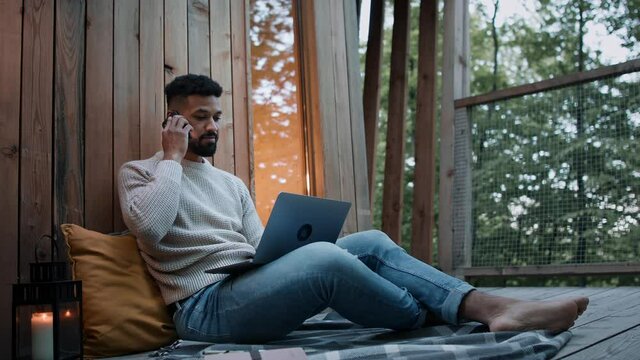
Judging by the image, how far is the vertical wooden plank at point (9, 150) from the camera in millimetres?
1960

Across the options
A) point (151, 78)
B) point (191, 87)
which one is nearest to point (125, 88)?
point (151, 78)

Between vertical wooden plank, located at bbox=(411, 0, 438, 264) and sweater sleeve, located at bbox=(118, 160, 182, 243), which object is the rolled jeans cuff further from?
vertical wooden plank, located at bbox=(411, 0, 438, 264)

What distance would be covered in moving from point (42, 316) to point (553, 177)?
116 inches

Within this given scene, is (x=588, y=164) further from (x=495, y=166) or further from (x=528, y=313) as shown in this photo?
(x=528, y=313)

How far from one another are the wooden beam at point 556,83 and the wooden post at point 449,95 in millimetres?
113

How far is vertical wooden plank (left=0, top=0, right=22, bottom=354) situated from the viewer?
196cm

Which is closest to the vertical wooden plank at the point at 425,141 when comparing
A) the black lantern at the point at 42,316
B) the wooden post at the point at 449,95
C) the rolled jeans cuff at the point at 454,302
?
the wooden post at the point at 449,95

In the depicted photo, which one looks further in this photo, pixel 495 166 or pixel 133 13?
pixel 495 166

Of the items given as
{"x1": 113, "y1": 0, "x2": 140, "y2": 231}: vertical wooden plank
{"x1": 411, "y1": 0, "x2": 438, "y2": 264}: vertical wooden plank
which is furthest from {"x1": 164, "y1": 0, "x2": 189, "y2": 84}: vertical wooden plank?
{"x1": 411, "y1": 0, "x2": 438, "y2": 264}: vertical wooden plank

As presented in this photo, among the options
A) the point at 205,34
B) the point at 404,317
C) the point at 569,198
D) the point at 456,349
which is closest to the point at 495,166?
the point at 569,198

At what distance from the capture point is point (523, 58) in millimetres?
9102

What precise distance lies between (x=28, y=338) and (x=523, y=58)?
8.49 m

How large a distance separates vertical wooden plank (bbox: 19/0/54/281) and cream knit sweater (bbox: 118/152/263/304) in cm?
26

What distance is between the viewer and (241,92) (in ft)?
9.65
